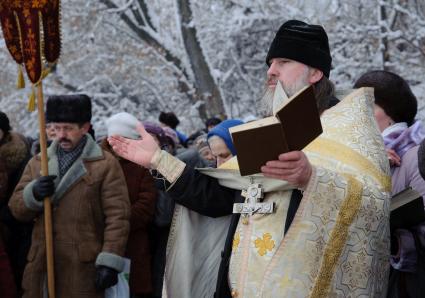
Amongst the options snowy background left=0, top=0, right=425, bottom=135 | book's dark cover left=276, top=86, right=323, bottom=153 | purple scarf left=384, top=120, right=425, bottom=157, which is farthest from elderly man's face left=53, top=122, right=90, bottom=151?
snowy background left=0, top=0, right=425, bottom=135

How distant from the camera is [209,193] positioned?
11.0ft

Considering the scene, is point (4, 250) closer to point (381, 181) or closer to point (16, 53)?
point (16, 53)

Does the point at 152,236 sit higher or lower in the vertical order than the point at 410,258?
lower

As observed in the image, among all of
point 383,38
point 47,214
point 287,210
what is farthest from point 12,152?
point 383,38

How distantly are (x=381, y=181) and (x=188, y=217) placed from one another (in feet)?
2.94

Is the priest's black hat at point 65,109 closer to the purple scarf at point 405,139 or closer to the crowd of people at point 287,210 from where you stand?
the crowd of people at point 287,210

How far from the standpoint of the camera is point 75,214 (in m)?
5.05

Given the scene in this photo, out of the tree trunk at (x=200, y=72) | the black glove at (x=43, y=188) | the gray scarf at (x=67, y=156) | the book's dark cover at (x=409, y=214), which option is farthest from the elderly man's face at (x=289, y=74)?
the tree trunk at (x=200, y=72)

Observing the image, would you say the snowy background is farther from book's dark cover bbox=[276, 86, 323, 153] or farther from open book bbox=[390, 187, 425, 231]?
book's dark cover bbox=[276, 86, 323, 153]

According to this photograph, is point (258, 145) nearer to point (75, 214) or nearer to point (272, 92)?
point (272, 92)

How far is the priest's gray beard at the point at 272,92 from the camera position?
3.36 meters

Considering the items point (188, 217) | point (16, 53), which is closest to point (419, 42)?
point (16, 53)

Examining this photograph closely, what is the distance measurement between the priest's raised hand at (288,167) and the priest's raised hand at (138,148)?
0.67 m

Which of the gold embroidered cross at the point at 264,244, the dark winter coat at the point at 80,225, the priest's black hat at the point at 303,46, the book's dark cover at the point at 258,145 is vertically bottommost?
the dark winter coat at the point at 80,225
